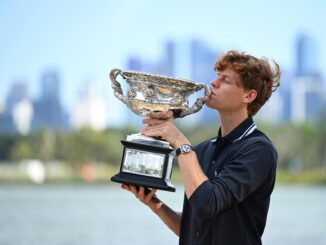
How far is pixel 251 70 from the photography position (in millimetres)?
2338

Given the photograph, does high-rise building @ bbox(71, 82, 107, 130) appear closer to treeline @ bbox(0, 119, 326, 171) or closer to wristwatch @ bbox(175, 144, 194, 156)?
treeline @ bbox(0, 119, 326, 171)

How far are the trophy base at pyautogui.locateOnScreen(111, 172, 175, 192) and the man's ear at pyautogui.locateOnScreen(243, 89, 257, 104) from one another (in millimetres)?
308

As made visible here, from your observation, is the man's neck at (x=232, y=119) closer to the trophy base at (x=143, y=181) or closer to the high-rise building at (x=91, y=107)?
the trophy base at (x=143, y=181)

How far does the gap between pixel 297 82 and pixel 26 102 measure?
4044 centimetres

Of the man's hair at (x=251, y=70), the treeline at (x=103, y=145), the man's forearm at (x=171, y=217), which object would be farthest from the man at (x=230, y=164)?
the treeline at (x=103, y=145)

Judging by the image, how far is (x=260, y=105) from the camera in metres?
2.43

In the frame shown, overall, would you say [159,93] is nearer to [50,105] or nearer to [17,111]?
[17,111]

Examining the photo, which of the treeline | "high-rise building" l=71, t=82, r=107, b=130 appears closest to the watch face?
the treeline

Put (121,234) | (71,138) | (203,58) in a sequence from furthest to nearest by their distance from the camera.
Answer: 1. (203,58)
2. (71,138)
3. (121,234)

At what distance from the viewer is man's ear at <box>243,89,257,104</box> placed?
2361 millimetres

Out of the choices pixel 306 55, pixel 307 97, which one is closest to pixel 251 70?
pixel 307 97

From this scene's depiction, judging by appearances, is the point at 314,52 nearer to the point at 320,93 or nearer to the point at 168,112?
the point at 320,93

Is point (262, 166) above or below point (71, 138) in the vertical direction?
above

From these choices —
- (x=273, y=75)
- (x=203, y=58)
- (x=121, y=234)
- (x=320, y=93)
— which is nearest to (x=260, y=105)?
(x=273, y=75)
